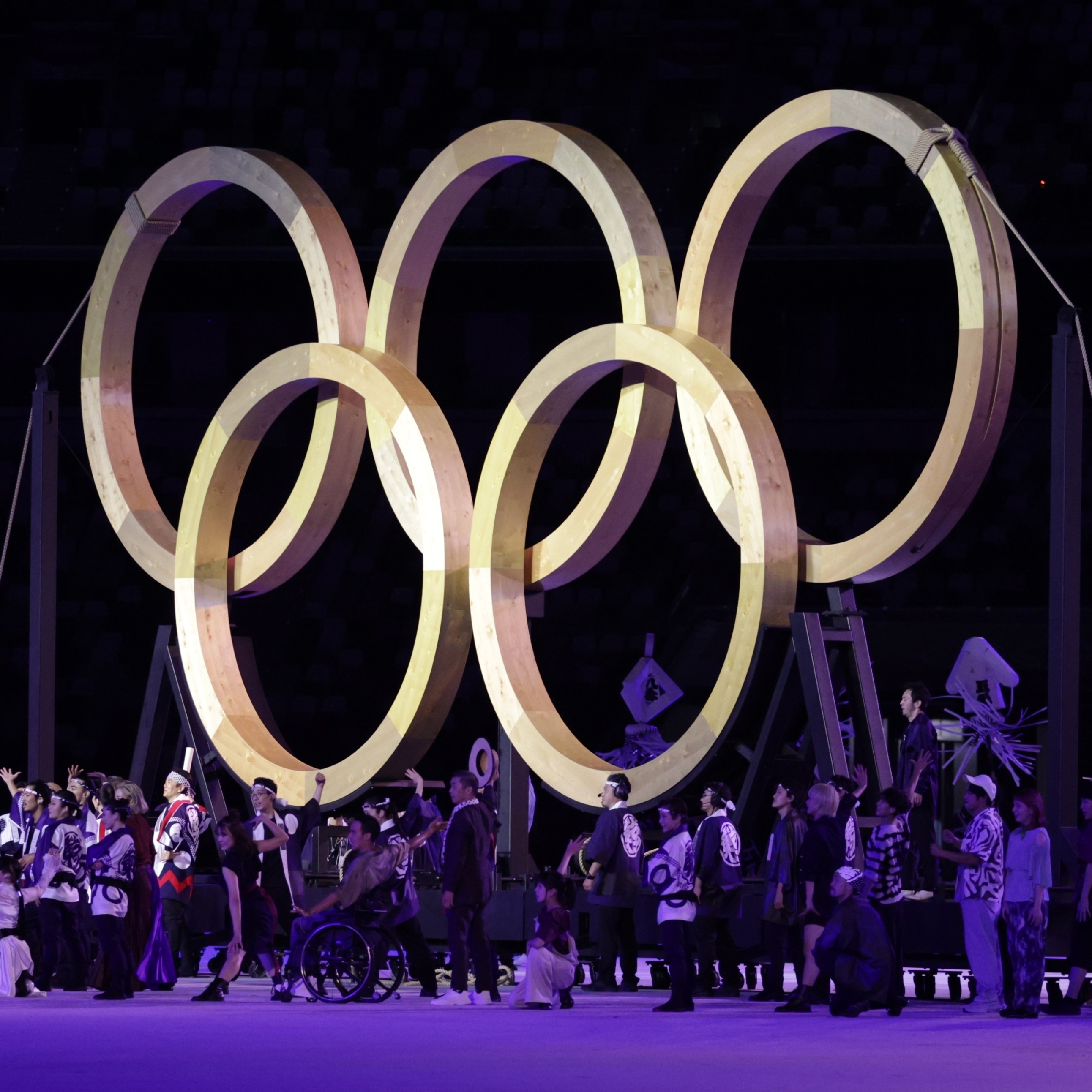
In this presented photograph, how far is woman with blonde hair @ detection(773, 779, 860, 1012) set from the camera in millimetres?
11930

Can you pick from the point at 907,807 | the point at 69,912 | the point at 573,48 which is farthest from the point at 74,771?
the point at 573,48

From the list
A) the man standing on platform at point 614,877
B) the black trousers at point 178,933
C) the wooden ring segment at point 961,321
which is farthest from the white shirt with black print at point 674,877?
the black trousers at point 178,933

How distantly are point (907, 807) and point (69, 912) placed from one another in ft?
17.4

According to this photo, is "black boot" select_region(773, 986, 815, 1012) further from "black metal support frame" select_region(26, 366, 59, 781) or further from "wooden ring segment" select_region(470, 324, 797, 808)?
"black metal support frame" select_region(26, 366, 59, 781)

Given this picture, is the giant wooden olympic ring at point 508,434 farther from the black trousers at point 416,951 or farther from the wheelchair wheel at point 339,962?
the wheelchair wheel at point 339,962

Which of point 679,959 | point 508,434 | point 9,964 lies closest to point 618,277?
point 508,434

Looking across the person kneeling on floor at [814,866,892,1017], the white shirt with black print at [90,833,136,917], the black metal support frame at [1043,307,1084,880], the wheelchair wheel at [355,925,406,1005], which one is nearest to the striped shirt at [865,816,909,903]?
the person kneeling on floor at [814,866,892,1017]

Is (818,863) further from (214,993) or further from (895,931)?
(214,993)

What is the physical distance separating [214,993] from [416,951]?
4.03 ft

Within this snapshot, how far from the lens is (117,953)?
12.7 metres

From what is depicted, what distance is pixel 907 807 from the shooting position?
479 inches

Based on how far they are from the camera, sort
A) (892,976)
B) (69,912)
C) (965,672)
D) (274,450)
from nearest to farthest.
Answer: (892,976)
(69,912)
(965,672)
(274,450)

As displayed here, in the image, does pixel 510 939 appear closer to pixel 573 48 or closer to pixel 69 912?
pixel 69 912

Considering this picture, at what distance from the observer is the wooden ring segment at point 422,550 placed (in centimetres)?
1479
